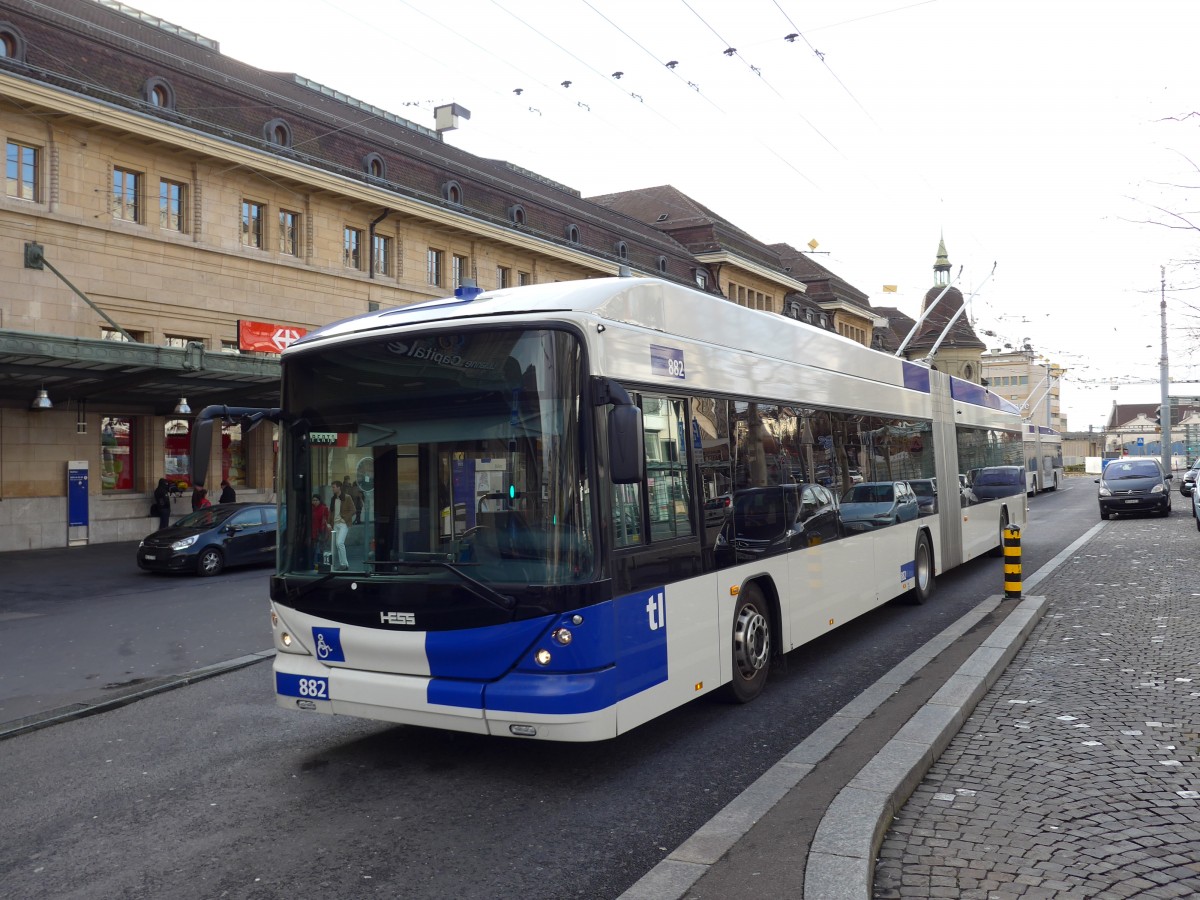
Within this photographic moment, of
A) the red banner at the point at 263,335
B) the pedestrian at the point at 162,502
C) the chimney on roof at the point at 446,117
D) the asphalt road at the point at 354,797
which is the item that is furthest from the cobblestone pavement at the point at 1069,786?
the red banner at the point at 263,335

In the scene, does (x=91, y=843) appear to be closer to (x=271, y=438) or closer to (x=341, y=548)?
(x=341, y=548)

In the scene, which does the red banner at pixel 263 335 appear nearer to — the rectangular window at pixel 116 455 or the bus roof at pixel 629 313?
the rectangular window at pixel 116 455

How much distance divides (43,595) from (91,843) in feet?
42.7

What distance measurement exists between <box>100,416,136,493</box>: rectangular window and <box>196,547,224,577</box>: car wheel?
877 cm

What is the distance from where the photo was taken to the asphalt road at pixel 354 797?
453 centimetres

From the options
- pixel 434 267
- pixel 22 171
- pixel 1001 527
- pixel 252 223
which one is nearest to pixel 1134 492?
pixel 1001 527

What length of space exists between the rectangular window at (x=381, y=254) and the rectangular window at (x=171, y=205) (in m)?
7.17

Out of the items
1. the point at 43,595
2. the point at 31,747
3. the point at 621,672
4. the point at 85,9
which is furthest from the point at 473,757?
the point at 85,9

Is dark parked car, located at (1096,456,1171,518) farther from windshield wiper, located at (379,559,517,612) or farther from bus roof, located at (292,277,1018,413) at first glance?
windshield wiper, located at (379,559,517,612)

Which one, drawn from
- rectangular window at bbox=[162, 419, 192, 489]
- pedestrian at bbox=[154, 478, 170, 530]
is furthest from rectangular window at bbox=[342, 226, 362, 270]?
pedestrian at bbox=[154, 478, 170, 530]

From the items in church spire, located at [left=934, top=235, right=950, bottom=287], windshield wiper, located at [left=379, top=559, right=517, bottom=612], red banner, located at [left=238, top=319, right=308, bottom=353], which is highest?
church spire, located at [left=934, top=235, right=950, bottom=287]

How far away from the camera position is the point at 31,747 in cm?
721

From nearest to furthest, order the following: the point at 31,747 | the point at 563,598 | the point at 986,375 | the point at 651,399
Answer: the point at 563,598
the point at 651,399
the point at 31,747
the point at 986,375

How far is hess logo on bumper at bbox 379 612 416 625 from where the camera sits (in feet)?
18.6
